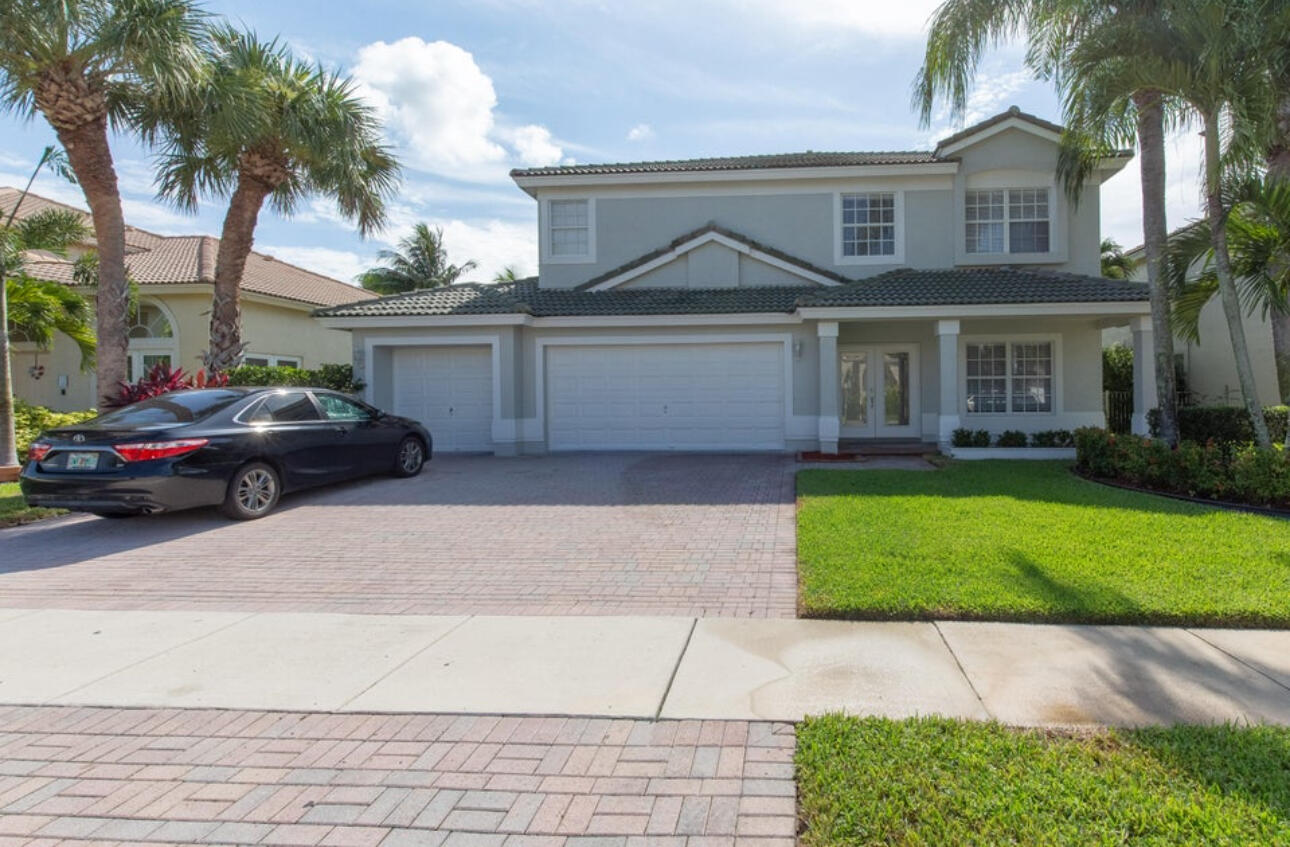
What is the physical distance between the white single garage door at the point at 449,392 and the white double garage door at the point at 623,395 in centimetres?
2

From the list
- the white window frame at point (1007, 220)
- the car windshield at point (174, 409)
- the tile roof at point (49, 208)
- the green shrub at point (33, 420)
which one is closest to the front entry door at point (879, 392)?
the white window frame at point (1007, 220)

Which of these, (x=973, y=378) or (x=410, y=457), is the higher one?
(x=973, y=378)

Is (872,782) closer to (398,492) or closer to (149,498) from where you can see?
(149,498)

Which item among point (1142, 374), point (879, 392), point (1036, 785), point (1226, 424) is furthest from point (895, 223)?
point (1036, 785)

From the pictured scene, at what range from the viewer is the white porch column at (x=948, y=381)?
1445 cm

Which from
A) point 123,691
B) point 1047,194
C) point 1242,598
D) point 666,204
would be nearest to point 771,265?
point 666,204

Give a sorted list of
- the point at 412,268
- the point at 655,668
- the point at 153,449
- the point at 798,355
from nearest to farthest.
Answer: the point at 655,668 < the point at 153,449 < the point at 798,355 < the point at 412,268

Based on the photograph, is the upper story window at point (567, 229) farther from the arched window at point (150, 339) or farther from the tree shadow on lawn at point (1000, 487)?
the arched window at point (150, 339)

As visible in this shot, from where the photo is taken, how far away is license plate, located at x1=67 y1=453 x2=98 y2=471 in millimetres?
8078

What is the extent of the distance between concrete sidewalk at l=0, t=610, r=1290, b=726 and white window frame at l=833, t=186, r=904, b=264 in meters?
13.3

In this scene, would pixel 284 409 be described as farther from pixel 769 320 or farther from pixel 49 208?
pixel 49 208

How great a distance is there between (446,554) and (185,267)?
18.0m

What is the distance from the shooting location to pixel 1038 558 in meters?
6.55

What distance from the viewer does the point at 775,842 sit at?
111 inches
